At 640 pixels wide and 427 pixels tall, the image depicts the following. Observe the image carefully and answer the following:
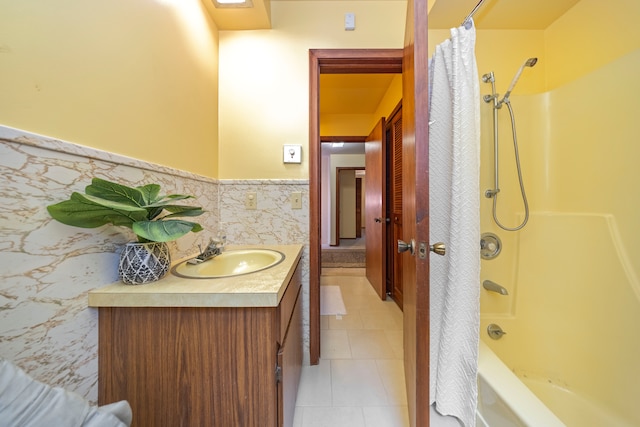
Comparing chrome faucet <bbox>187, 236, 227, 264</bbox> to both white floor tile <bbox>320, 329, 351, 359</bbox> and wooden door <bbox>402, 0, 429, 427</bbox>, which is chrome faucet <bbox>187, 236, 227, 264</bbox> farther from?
white floor tile <bbox>320, 329, 351, 359</bbox>

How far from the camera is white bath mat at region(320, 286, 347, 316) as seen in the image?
7.03 feet

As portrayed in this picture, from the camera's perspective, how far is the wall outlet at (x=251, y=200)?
1.48 m

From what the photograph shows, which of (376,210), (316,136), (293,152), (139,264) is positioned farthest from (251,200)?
(376,210)

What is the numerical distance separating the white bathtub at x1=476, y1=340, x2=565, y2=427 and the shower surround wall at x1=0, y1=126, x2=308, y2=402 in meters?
1.35

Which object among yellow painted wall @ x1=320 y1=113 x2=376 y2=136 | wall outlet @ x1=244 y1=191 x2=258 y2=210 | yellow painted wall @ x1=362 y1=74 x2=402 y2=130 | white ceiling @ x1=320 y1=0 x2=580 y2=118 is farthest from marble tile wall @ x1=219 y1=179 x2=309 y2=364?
yellow painted wall @ x1=320 y1=113 x2=376 y2=136

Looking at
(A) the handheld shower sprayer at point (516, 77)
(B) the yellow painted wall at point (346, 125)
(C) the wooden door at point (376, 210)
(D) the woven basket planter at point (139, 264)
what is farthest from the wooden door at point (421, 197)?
(B) the yellow painted wall at point (346, 125)

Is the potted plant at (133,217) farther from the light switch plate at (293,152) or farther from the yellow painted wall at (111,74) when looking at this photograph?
the light switch plate at (293,152)

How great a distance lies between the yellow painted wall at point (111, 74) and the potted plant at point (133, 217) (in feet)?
0.67

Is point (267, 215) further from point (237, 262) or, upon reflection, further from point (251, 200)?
point (237, 262)

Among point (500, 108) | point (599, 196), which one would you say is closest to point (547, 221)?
point (599, 196)

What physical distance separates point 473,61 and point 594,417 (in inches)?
65.1

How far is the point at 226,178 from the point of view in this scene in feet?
4.94

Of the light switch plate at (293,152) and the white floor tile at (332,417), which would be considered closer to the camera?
the white floor tile at (332,417)

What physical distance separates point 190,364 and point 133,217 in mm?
486
